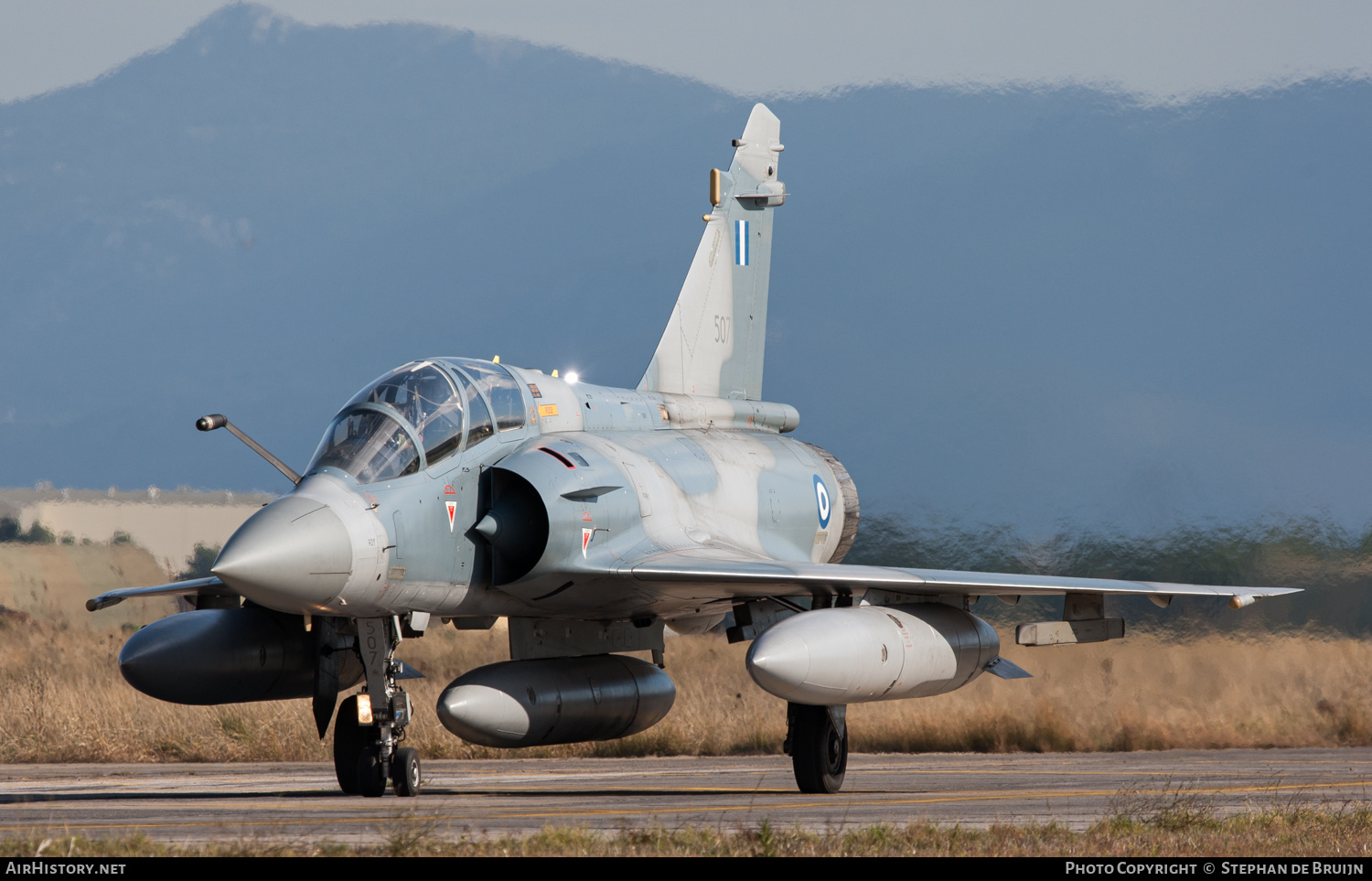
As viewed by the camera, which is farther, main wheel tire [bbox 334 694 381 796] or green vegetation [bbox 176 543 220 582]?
green vegetation [bbox 176 543 220 582]

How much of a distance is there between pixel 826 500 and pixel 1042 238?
60.6 meters

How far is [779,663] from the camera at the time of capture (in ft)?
32.1

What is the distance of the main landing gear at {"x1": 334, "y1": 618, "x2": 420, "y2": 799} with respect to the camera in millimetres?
10312

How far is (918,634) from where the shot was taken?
11062 millimetres

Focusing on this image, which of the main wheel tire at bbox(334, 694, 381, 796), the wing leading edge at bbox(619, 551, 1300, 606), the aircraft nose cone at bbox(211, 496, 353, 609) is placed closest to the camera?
the aircraft nose cone at bbox(211, 496, 353, 609)

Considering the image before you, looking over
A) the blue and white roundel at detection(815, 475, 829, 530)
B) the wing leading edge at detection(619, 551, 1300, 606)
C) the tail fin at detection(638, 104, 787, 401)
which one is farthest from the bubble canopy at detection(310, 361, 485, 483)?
the blue and white roundel at detection(815, 475, 829, 530)

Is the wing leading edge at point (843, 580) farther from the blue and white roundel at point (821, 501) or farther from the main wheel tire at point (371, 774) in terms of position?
the blue and white roundel at point (821, 501)

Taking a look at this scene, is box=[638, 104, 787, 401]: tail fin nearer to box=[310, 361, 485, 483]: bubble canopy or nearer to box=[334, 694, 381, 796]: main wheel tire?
box=[310, 361, 485, 483]: bubble canopy

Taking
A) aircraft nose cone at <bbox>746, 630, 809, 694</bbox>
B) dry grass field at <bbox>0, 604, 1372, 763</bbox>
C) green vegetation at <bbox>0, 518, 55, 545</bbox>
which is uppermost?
aircraft nose cone at <bbox>746, 630, 809, 694</bbox>

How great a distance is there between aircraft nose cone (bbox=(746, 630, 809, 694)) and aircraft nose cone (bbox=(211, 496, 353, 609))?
2.65 m

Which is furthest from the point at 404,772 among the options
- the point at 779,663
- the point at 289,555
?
the point at 779,663

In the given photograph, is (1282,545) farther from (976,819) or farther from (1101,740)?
(976,819)

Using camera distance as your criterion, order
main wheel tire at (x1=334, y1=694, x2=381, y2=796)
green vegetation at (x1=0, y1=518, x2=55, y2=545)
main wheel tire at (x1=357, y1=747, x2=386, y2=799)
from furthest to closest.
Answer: green vegetation at (x1=0, y1=518, x2=55, y2=545) < main wheel tire at (x1=334, y1=694, x2=381, y2=796) < main wheel tire at (x1=357, y1=747, x2=386, y2=799)
